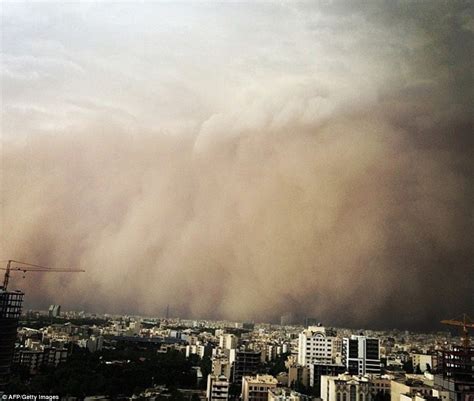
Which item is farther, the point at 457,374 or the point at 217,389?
the point at 217,389

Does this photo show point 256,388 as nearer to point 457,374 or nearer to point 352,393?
point 352,393

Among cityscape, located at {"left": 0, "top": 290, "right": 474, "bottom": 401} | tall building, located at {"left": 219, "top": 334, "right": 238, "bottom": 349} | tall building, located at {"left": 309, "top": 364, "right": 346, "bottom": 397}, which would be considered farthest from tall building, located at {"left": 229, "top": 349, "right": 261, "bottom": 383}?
tall building, located at {"left": 309, "top": 364, "right": 346, "bottom": 397}

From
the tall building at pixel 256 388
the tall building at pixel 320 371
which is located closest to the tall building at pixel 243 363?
the tall building at pixel 256 388

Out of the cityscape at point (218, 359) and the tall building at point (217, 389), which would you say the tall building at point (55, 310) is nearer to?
the cityscape at point (218, 359)

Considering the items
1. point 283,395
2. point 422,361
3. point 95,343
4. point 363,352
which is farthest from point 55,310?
point 422,361

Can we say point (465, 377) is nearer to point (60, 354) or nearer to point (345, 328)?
point (345, 328)
